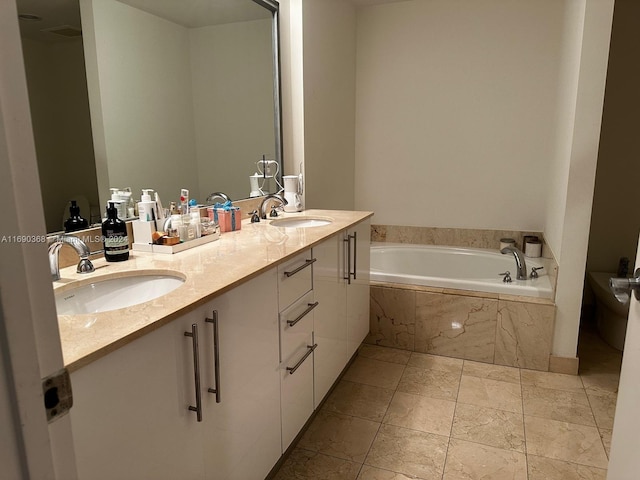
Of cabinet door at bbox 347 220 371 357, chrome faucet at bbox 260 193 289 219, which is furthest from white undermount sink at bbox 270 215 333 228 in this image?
cabinet door at bbox 347 220 371 357

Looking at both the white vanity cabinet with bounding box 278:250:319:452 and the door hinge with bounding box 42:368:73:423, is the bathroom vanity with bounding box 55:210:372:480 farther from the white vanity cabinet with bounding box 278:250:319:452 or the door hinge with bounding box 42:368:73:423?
the door hinge with bounding box 42:368:73:423

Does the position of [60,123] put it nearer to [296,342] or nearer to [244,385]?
[244,385]

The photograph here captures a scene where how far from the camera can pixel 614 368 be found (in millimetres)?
2570

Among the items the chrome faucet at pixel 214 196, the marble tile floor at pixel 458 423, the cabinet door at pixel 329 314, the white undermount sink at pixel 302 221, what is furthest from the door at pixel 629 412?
the chrome faucet at pixel 214 196

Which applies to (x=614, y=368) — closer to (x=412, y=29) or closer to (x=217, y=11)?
(x=412, y=29)

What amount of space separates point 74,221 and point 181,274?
1.43ft

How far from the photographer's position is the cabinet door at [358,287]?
7.74 ft

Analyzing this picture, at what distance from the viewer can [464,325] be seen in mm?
2695

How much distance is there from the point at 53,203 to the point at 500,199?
2.99 m

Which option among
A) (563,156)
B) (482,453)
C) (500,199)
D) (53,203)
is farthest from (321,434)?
(500,199)

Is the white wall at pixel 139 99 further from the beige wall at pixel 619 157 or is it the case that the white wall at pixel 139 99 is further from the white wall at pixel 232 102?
the beige wall at pixel 619 157

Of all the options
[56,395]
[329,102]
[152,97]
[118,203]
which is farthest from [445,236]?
[56,395]

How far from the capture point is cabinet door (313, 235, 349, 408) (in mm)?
1935

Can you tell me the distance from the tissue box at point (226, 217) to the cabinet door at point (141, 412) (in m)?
0.99
